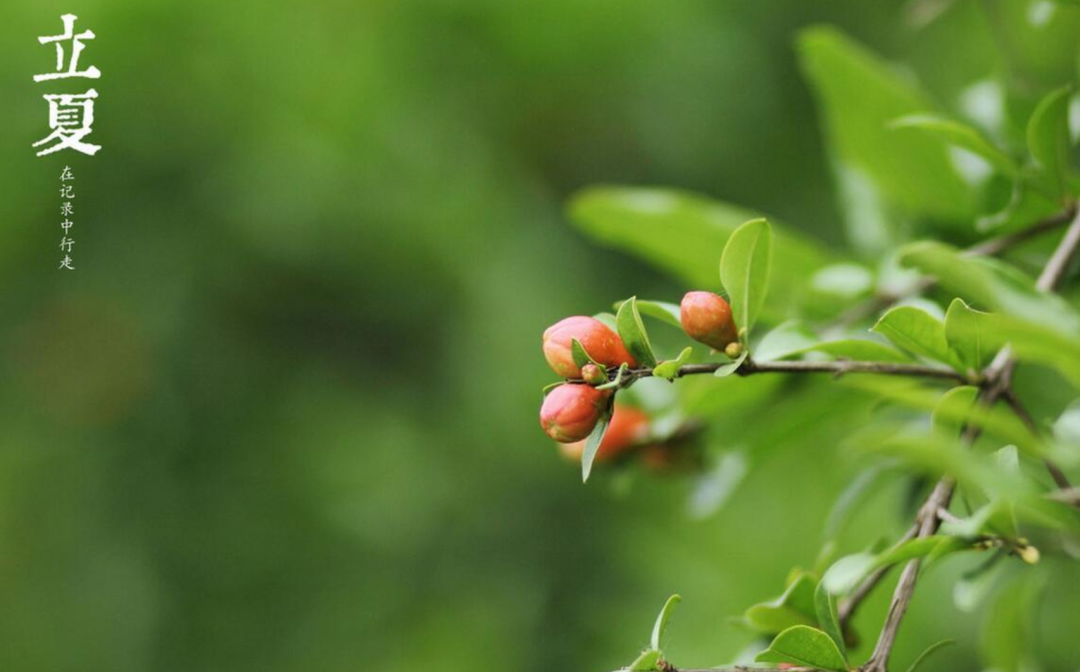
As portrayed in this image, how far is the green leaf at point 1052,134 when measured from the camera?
67 cm

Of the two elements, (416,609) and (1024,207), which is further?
(416,609)

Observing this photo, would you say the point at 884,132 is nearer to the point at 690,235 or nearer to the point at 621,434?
the point at 690,235

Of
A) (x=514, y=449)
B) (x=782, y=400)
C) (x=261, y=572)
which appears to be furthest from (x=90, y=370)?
(x=782, y=400)

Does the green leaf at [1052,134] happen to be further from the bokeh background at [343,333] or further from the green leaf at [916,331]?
the bokeh background at [343,333]

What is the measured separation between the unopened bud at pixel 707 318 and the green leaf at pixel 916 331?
7 cm

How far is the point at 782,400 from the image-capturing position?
0.91 meters

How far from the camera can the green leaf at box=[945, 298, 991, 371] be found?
1.74 feet

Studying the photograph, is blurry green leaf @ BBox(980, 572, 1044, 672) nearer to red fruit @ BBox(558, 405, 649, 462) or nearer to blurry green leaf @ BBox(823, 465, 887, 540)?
blurry green leaf @ BBox(823, 465, 887, 540)

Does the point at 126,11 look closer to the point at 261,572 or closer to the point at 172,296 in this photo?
the point at 172,296

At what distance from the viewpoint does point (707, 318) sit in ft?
1.80

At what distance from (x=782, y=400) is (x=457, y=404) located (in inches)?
43.8

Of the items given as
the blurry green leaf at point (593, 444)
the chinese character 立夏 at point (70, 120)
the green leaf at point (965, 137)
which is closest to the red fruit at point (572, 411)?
the blurry green leaf at point (593, 444)

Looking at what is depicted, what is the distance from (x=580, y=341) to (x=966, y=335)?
0.63 feet

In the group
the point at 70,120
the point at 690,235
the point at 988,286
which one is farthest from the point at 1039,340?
the point at 70,120
